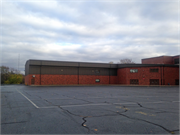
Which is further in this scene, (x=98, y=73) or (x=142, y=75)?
(x=98, y=73)

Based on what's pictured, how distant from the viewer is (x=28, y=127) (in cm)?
593

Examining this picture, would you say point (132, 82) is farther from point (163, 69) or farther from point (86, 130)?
point (86, 130)

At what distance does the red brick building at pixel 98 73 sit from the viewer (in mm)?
46000

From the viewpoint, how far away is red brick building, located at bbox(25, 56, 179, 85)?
4600 cm

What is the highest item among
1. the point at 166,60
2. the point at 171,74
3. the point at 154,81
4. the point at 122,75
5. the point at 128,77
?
the point at 166,60

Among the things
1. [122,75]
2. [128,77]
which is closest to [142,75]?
[128,77]

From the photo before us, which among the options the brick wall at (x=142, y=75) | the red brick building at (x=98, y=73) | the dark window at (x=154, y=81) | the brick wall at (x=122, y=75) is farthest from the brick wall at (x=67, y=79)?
the dark window at (x=154, y=81)

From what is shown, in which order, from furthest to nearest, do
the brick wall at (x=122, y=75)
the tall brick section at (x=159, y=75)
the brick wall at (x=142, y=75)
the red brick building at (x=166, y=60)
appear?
the red brick building at (x=166, y=60)
the brick wall at (x=122, y=75)
the brick wall at (x=142, y=75)
the tall brick section at (x=159, y=75)

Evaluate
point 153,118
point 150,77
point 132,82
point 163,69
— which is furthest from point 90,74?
point 153,118

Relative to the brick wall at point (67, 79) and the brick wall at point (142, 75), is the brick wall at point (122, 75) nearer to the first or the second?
the brick wall at point (142, 75)

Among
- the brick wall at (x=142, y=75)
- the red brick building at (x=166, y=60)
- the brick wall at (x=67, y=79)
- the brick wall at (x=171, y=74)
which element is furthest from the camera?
the red brick building at (x=166, y=60)

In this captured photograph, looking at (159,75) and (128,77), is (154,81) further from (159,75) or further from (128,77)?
(128,77)

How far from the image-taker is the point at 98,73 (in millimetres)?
53531

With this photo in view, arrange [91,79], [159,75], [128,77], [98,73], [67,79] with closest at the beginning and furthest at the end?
[159,75], [128,77], [67,79], [91,79], [98,73]
